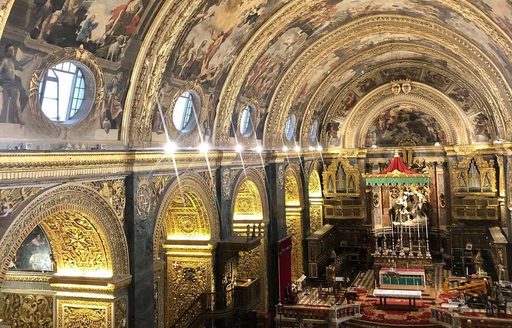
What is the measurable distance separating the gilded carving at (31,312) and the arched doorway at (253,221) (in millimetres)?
9240

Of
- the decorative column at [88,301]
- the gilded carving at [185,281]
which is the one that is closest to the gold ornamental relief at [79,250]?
the decorative column at [88,301]

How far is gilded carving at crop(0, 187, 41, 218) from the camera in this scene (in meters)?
8.45

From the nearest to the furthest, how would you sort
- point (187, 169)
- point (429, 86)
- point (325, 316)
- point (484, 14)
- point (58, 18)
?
point (58, 18) < point (484, 14) < point (187, 169) < point (325, 316) < point (429, 86)

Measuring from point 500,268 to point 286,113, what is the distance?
1206cm

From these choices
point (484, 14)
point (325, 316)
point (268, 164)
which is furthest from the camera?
point (268, 164)

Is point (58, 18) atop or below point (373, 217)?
atop

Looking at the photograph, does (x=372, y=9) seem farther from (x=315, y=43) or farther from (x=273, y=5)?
(x=273, y=5)

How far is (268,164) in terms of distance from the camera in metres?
22.3

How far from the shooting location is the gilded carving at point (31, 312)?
12555mm

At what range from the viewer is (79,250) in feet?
37.8

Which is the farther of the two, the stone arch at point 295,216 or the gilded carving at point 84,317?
the stone arch at point 295,216

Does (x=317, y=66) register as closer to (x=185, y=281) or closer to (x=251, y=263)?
(x=251, y=263)

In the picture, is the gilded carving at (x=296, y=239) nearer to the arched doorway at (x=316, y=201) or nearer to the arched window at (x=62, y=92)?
the arched doorway at (x=316, y=201)

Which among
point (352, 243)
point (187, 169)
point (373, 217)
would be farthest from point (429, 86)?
point (187, 169)
